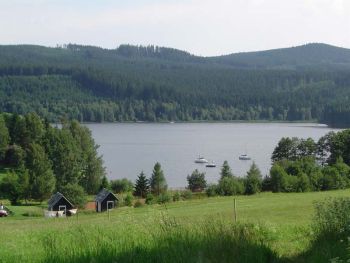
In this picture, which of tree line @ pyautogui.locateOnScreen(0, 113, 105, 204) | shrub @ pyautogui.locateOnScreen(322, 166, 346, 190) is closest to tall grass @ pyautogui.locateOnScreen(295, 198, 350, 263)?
shrub @ pyautogui.locateOnScreen(322, 166, 346, 190)

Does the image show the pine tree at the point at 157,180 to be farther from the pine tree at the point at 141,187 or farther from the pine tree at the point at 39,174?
the pine tree at the point at 39,174

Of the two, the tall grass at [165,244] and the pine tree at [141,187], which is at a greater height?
the tall grass at [165,244]

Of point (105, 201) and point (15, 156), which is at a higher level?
point (15, 156)

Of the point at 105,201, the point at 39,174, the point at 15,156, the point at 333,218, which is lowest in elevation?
the point at 105,201

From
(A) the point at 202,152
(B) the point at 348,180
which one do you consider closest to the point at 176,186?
(B) the point at 348,180

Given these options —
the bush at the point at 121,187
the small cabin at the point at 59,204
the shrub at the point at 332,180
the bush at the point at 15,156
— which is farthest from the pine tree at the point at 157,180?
the shrub at the point at 332,180

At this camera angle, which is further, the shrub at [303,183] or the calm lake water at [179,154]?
the calm lake water at [179,154]

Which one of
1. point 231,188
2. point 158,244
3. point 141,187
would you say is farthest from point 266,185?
point 158,244

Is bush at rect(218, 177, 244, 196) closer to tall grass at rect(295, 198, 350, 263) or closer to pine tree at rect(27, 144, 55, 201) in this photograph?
pine tree at rect(27, 144, 55, 201)

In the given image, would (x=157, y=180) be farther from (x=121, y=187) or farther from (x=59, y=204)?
(x=59, y=204)

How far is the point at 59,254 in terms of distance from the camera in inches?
303

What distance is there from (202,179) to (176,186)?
7799 mm

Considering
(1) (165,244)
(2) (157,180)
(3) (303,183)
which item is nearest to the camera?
(1) (165,244)

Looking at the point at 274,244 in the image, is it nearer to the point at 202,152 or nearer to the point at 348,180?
the point at 348,180
